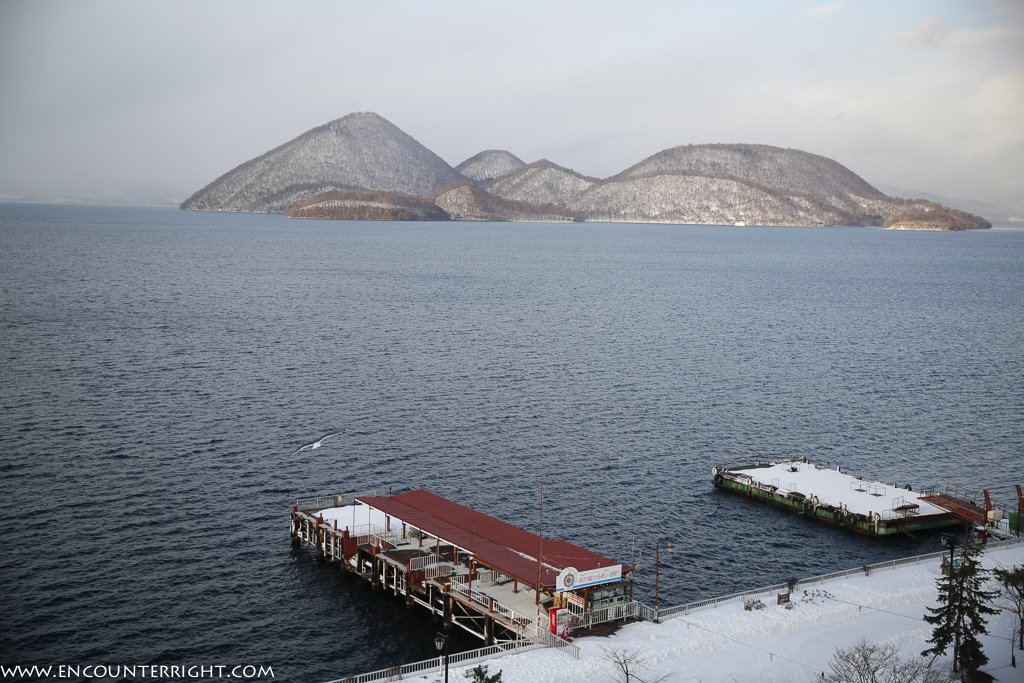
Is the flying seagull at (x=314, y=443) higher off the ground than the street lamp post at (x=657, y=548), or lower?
higher

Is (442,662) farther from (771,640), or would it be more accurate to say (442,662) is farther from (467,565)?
(771,640)

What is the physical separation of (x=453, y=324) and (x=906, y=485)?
73.6 metres

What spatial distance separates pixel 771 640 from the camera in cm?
3606

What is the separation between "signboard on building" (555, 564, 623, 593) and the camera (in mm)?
36812

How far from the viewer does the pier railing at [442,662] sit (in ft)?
104

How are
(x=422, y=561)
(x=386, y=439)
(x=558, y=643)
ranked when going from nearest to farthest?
(x=558, y=643)
(x=422, y=561)
(x=386, y=439)

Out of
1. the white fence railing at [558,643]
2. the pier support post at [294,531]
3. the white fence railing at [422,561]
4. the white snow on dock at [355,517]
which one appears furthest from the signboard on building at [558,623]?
the pier support post at [294,531]

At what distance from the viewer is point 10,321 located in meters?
107

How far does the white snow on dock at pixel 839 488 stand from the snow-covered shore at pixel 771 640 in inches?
552

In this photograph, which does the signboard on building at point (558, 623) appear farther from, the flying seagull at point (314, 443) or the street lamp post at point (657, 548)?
the flying seagull at point (314, 443)

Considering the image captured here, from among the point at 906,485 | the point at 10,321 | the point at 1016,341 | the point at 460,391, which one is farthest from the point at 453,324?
the point at 1016,341

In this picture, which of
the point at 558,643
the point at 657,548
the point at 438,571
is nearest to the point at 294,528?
the point at 438,571

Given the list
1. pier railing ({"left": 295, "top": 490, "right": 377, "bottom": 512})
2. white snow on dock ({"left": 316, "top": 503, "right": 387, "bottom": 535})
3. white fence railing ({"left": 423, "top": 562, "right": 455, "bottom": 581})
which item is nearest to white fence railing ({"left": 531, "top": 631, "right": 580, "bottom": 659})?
white fence railing ({"left": 423, "top": 562, "right": 455, "bottom": 581})

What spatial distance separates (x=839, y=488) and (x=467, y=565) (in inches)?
1221
